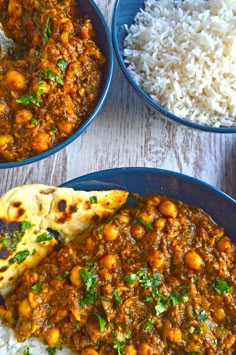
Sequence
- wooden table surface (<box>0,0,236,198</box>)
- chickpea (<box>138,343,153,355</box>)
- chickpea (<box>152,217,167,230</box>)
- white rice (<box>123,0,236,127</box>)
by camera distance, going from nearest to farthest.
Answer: chickpea (<box>138,343,153,355</box>), chickpea (<box>152,217,167,230</box>), white rice (<box>123,0,236,127</box>), wooden table surface (<box>0,0,236,198</box>)

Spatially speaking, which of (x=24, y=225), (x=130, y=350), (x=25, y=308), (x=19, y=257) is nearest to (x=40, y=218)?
(x=24, y=225)

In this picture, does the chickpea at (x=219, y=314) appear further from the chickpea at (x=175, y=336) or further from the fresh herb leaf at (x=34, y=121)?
the fresh herb leaf at (x=34, y=121)

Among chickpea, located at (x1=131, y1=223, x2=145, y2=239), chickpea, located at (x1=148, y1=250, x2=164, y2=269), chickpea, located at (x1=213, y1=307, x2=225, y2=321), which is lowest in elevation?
chickpea, located at (x1=213, y1=307, x2=225, y2=321)

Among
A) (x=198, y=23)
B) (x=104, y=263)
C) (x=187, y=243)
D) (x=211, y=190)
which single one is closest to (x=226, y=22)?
(x=198, y=23)

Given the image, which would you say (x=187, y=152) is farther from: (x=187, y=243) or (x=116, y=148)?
(x=187, y=243)

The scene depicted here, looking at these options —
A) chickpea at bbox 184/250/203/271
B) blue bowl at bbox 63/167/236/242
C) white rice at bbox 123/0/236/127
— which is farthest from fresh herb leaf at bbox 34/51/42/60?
chickpea at bbox 184/250/203/271

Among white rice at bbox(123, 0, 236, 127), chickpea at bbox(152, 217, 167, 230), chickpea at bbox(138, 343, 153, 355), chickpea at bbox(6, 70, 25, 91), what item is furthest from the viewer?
white rice at bbox(123, 0, 236, 127)

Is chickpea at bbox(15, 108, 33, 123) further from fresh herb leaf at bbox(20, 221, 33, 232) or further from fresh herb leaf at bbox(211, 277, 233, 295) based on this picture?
fresh herb leaf at bbox(211, 277, 233, 295)
